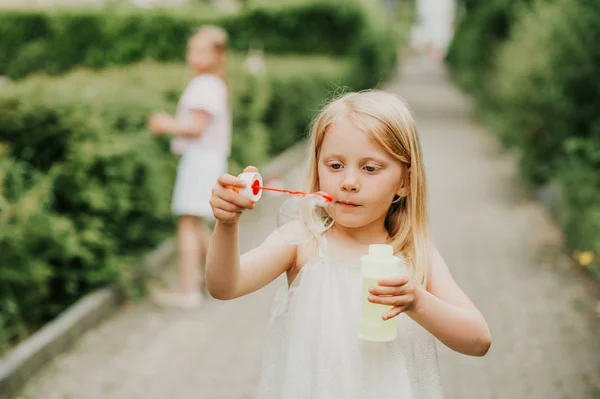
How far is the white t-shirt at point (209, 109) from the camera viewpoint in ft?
18.0

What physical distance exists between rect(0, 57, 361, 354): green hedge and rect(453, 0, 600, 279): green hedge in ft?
10.8

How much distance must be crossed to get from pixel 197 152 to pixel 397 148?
3.71 meters

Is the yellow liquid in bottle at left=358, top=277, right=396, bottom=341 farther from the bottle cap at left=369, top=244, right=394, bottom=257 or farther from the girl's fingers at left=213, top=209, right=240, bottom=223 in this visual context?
the girl's fingers at left=213, top=209, right=240, bottom=223

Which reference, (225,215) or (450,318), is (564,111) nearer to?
(450,318)

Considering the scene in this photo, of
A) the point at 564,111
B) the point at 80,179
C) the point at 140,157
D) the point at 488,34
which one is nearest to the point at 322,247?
the point at 80,179

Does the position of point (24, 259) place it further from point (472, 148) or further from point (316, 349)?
point (472, 148)

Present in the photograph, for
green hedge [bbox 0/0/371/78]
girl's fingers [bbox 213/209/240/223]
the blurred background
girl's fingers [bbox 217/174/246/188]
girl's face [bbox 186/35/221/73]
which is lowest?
green hedge [bbox 0/0/371/78]

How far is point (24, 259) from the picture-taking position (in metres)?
4.64

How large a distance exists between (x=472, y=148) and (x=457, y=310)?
13403 mm

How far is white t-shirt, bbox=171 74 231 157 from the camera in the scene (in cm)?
548

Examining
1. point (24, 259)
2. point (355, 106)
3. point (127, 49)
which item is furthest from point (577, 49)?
point (127, 49)

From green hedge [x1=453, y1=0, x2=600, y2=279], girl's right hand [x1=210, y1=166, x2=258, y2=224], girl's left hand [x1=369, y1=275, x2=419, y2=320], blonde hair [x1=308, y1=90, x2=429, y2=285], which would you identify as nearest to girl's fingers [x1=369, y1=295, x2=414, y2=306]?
girl's left hand [x1=369, y1=275, x2=419, y2=320]

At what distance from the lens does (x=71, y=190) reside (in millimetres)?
5281

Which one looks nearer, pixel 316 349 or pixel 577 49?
pixel 316 349
